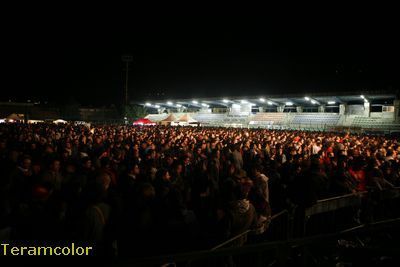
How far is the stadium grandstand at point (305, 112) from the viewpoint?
32156 millimetres

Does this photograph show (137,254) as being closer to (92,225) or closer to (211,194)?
(92,225)

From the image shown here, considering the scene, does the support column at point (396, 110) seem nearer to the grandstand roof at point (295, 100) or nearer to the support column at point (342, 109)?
the grandstand roof at point (295, 100)

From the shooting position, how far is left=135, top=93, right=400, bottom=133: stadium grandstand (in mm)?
32156

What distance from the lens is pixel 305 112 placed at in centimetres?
3981

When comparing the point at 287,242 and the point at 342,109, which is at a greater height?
the point at 342,109

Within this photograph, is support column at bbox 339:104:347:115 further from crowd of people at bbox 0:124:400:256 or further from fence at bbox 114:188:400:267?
fence at bbox 114:188:400:267

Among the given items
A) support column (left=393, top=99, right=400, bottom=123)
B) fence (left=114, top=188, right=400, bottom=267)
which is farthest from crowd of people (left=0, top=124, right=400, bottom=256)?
support column (left=393, top=99, right=400, bottom=123)

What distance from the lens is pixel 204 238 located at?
4.21 m

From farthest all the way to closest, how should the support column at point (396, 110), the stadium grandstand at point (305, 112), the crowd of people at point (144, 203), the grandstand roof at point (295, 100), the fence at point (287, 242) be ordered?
the grandstand roof at point (295, 100)
the stadium grandstand at point (305, 112)
the support column at point (396, 110)
the crowd of people at point (144, 203)
the fence at point (287, 242)

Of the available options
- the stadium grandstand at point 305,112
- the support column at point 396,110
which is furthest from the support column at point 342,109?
the support column at point 396,110

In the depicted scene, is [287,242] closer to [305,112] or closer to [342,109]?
[342,109]

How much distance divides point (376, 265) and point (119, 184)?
4.37 metres

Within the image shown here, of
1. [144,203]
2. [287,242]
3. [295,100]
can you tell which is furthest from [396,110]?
[287,242]

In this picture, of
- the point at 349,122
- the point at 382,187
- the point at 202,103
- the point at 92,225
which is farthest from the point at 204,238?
the point at 202,103
